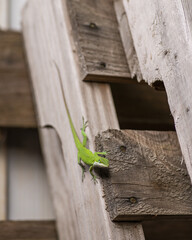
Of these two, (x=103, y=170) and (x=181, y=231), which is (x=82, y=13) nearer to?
(x=103, y=170)

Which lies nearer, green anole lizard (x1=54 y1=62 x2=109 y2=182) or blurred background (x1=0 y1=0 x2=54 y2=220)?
green anole lizard (x1=54 y1=62 x2=109 y2=182)

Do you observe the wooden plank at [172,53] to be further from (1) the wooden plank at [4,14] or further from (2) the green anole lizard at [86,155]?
(1) the wooden plank at [4,14]

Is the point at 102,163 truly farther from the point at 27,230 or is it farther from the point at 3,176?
the point at 3,176

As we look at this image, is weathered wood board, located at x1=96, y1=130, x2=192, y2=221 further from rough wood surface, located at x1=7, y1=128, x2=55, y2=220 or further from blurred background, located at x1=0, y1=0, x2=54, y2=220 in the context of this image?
rough wood surface, located at x1=7, y1=128, x2=55, y2=220

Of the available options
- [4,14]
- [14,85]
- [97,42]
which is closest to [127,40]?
[97,42]

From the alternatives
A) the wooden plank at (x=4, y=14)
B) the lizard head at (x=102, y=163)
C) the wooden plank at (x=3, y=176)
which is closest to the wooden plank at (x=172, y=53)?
the lizard head at (x=102, y=163)

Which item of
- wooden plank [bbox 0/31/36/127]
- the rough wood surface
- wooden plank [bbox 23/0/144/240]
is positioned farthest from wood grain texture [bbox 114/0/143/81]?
the rough wood surface
